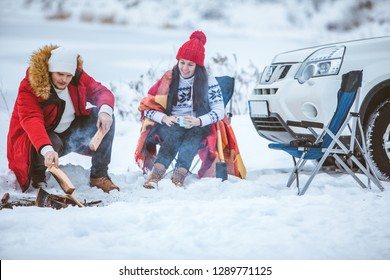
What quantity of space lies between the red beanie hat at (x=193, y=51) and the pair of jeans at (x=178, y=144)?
0.48m

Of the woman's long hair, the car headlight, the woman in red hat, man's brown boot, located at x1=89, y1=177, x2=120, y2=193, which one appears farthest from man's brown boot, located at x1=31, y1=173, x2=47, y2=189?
the car headlight

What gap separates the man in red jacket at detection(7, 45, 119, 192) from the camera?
3.59m

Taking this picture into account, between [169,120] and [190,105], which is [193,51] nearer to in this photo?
[190,105]

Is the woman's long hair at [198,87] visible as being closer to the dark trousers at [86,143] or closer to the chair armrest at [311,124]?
the dark trousers at [86,143]

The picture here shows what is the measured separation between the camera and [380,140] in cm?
395

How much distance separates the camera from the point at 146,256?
8.75 feet

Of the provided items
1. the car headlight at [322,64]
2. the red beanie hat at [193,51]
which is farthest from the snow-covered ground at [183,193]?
the car headlight at [322,64]

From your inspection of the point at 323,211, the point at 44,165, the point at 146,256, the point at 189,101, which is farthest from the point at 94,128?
the point at 323,211

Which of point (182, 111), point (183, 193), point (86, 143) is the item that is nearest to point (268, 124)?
point (182, 111)

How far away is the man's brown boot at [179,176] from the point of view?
3.89 meters

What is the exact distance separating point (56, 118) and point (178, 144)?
33.9 inches

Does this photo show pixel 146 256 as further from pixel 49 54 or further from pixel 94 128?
pixel 49 54

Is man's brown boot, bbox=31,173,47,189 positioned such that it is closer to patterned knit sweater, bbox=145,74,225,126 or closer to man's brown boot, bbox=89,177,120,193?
man's brown boot, bbox=89,177,120,193
